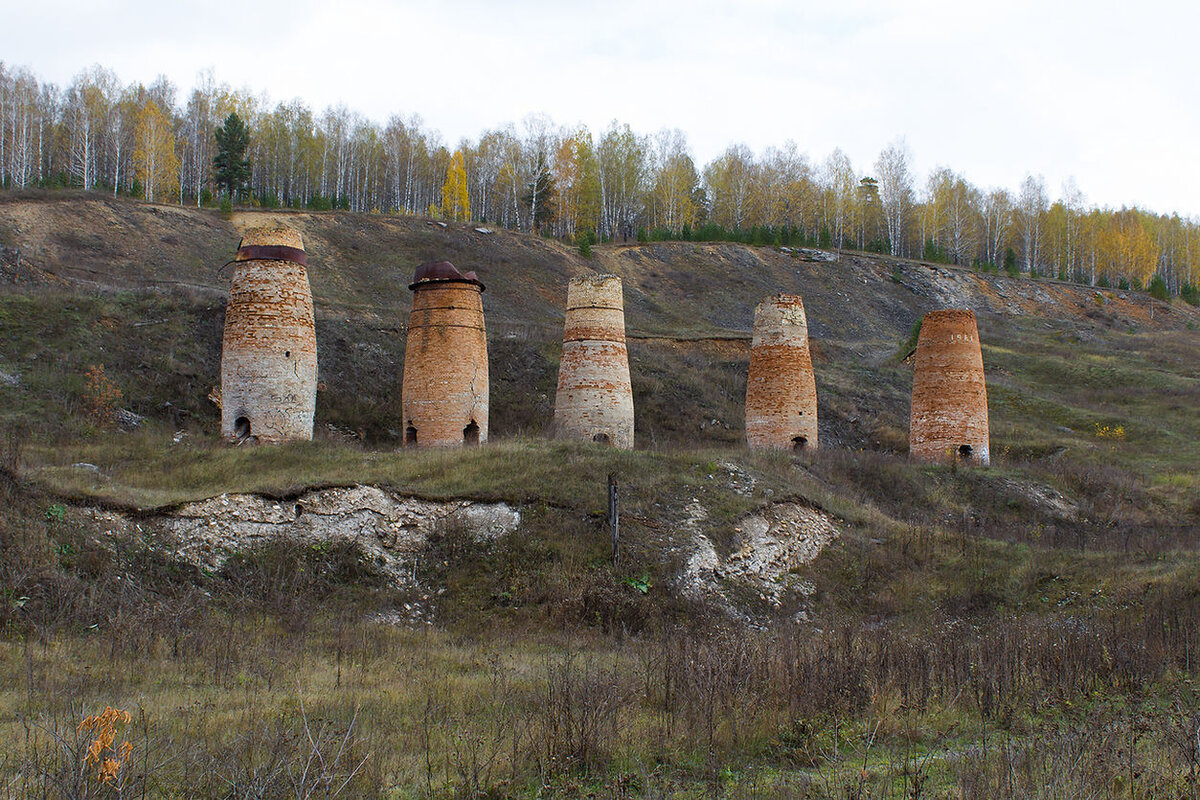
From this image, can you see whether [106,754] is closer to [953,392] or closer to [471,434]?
[471,434]

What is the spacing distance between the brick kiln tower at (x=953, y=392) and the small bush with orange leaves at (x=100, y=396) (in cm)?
1959

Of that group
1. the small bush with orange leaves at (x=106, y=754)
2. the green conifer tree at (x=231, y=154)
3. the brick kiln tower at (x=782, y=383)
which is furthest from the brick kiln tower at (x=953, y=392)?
the green conifer tree at (x=231, y=154)

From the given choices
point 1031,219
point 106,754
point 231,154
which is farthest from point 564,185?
point 106,754

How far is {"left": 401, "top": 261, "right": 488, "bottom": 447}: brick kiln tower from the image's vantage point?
17.3 m

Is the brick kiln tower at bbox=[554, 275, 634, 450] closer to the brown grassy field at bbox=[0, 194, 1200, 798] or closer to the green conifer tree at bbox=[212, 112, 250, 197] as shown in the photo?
the brown grassy field at bbox=[0, 194, 1200, 798]

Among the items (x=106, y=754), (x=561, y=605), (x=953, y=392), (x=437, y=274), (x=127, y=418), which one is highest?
(x=437, y=274)

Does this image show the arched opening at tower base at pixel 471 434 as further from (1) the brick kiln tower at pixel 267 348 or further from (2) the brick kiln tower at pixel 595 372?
(1) the brick kiln tower at pixel 267 348

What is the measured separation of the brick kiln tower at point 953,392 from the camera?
69.5ft

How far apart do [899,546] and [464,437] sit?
28.9ft

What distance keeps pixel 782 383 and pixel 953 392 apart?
4616mm

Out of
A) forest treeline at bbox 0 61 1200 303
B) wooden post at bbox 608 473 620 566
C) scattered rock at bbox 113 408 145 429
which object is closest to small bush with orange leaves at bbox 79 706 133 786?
wooden post at bbox 608 473 620 566

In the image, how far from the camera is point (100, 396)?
64.3 feet

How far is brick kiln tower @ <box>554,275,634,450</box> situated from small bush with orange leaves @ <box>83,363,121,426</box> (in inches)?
401

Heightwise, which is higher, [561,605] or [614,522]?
[614,522]
